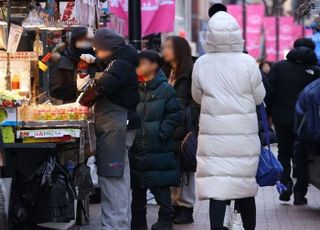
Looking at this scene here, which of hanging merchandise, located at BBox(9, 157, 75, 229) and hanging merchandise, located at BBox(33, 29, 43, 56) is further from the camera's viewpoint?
hanging merchandise, located at BBox(33, 29, 43, 56)

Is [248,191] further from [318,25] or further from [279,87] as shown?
[318,25]

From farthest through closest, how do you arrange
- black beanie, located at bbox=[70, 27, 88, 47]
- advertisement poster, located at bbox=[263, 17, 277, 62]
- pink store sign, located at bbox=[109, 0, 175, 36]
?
advertisement poster, located at bbox=[263, 17, 277, 62] → pink store sign, located at bbox=[109, 0, 175, 36] → black beanie, located at bbox=[70, 27, 88, 47]

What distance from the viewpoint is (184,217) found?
11.3m

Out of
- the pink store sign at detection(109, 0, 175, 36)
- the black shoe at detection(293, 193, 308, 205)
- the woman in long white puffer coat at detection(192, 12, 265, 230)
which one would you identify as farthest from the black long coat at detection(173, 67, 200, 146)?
the pink store sign at detection(109, 0, 175, 36)

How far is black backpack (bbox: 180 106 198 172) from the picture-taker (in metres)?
10.8

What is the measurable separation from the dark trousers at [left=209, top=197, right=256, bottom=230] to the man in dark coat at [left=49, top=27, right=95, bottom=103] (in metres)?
2.25

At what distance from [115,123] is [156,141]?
0.85 m

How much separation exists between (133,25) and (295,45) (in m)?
2.28

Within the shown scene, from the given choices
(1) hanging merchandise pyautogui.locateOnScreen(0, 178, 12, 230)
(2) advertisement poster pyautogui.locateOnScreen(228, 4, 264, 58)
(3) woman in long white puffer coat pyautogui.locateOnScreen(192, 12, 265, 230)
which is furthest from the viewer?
(2) advertisement poster pyautogui.locateOnScreen(228, 4, 264, 58)

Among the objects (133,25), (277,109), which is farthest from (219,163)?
(133,25)

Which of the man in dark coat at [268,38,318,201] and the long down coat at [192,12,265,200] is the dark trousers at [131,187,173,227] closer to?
the long down coat at [192,12,265,200]

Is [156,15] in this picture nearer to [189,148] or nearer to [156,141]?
[189,148]

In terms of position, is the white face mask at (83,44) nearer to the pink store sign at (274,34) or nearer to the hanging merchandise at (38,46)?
the hanging merchandise at (38,46)

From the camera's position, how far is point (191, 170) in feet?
36.4
